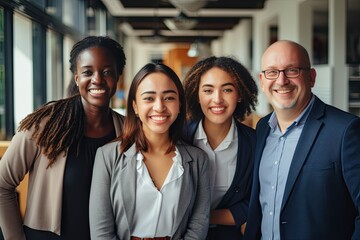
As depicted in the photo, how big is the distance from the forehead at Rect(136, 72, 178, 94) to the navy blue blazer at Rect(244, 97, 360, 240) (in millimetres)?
565

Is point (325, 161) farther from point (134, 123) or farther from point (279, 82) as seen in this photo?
point (134, 123)

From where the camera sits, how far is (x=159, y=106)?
168cm

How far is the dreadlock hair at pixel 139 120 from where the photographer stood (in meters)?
1.73

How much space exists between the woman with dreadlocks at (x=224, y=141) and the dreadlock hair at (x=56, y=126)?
0.50 m

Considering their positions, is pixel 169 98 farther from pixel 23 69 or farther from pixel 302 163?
pixel 23 69

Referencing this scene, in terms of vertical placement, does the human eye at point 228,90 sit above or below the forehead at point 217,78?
below

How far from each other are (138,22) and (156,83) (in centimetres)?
1049

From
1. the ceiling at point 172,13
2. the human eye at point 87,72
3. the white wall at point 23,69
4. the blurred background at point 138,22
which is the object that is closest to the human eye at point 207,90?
the human eye at point 87,72

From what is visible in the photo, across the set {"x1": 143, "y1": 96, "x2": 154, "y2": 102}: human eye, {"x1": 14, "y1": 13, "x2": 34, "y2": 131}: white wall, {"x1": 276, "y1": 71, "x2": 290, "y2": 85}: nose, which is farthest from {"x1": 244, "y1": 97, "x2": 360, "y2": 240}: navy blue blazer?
{"x1": 14, "y1": 13, "x2": 34, "y2": 131}: white wall

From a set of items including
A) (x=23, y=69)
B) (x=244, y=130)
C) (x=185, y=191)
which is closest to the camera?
(x=185, y=191)

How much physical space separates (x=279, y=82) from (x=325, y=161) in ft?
1.17

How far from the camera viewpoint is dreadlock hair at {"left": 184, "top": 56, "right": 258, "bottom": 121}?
1939 millimetres

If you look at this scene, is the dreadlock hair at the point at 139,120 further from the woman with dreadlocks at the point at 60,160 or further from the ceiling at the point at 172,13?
the ceiling at the point at 172,13

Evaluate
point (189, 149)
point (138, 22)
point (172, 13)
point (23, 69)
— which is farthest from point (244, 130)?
point (138, 22)
